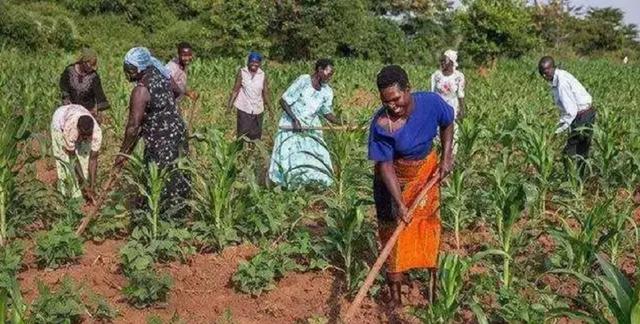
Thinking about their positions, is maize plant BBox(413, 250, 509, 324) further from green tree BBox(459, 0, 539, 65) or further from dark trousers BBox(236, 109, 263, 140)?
green tree BBox(459, 0, 539, 65)

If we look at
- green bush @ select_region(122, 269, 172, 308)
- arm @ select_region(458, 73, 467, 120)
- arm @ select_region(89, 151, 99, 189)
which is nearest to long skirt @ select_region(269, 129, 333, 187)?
arm @ select_region(89, 151, 99, 189)

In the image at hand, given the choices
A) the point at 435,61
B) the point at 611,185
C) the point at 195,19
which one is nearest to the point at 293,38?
the point at 195,19

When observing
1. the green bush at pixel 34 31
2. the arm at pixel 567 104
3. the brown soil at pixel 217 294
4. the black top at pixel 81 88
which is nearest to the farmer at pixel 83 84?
the black top at pixel 81 88

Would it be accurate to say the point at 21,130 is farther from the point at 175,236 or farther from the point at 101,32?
the point at 101,32

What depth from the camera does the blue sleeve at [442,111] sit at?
13.0ft

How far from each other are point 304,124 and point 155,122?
1623 millimetres

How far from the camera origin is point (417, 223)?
159 inches

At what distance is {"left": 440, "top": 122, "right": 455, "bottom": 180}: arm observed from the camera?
4.02 meters

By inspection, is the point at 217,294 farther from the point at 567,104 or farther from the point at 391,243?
the point at 567,104

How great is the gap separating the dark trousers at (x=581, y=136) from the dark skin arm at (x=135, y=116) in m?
3.54

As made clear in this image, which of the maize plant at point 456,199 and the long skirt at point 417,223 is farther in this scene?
the maize plant at point 456,199

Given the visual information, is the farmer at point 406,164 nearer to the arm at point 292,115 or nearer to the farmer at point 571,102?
the arm at point 292,115

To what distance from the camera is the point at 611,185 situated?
6297 mm

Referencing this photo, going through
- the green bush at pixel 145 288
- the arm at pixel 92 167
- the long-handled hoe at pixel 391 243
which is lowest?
the green bush at pixel 145 288
